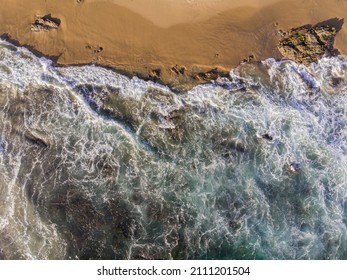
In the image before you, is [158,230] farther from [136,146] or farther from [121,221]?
[136,146]

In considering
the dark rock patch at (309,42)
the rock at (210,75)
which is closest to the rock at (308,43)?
the dark rock patch at (309,42)

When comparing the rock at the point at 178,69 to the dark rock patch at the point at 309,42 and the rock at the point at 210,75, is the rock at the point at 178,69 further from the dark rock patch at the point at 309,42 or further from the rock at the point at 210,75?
the dark rock patch at the point at 309,42

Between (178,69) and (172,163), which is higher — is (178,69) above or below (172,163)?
above

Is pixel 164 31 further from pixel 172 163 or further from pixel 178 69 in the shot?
pixel 172 163

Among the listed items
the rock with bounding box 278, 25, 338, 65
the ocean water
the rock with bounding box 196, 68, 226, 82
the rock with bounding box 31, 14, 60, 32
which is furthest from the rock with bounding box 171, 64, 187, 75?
the rock with bounding box 31, 14, 60, 32

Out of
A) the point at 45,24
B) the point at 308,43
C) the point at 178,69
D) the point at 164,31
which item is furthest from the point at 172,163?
the point at 45,24

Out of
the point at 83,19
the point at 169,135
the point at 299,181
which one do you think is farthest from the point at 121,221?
the point at 83,19

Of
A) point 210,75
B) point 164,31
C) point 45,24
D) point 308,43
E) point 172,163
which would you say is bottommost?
point 172,163
